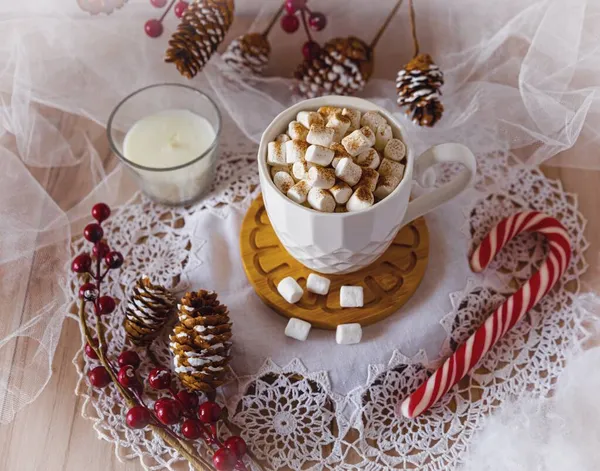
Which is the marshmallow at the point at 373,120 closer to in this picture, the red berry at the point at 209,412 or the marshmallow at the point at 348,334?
the marshmallow at the point at 348,334

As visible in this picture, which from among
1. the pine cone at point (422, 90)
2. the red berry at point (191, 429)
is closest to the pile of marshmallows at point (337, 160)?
the pine cone at point (422, 90)

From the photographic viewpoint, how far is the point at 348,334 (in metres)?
1.06

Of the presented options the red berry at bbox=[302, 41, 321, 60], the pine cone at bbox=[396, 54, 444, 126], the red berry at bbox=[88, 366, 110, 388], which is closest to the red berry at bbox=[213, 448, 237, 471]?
the red berry at bbox=[88, 366, 110, 388]

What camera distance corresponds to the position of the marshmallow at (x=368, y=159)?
0.99 m

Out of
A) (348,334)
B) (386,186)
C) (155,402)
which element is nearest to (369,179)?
(386,186)

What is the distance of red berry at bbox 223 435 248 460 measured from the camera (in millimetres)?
977

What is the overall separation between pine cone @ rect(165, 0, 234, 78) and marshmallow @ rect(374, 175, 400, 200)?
1.42 ft

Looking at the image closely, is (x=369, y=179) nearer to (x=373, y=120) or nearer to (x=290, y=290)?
(x=373, y=120)

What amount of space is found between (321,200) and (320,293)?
20cm

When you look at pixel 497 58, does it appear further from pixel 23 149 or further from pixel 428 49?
pixel 23 149

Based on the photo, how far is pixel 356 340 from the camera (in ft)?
3.48

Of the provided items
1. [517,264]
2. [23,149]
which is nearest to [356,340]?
[517,264]

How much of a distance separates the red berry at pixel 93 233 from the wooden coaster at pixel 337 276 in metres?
0.24

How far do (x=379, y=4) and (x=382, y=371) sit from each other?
0.70 m
